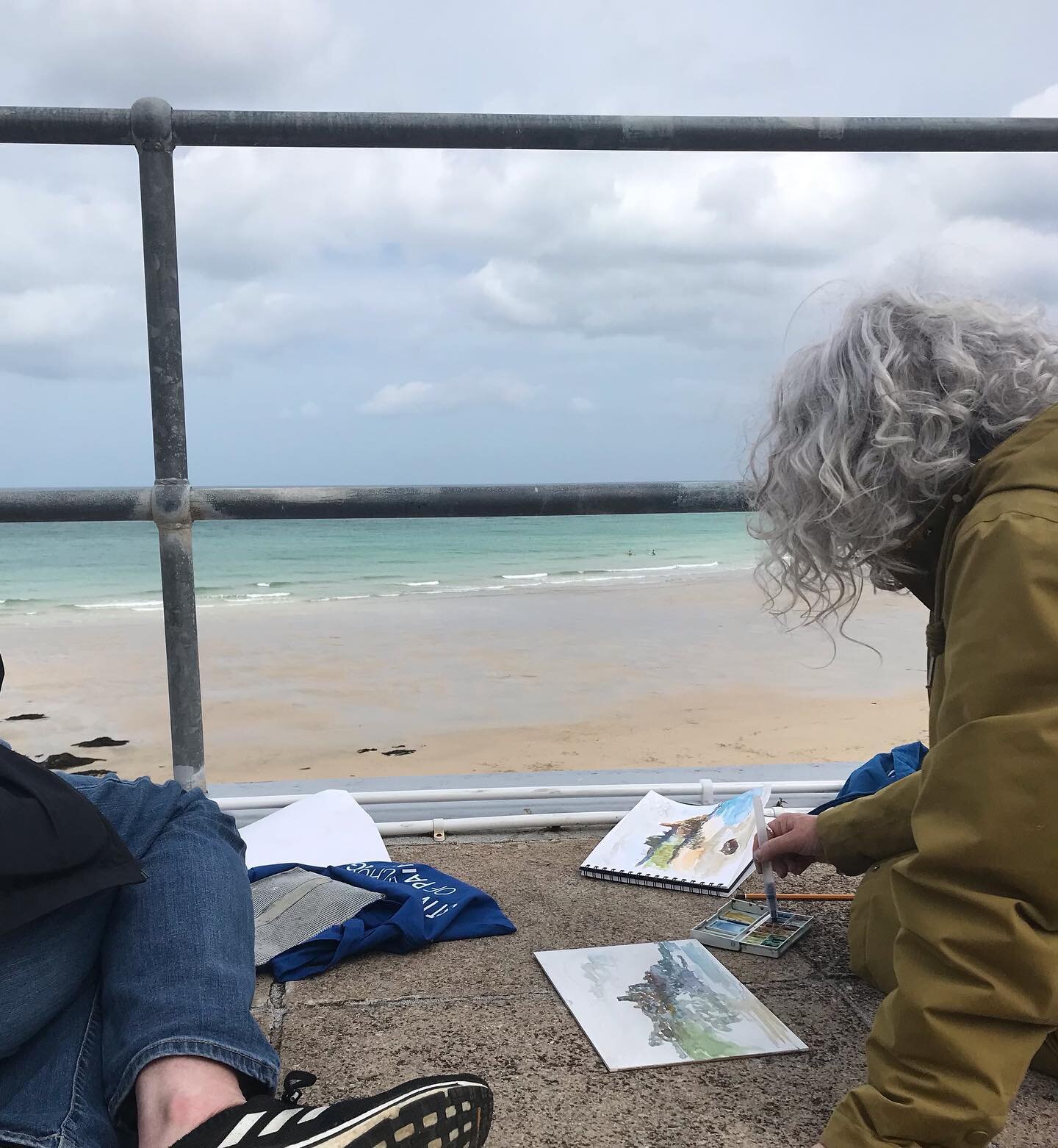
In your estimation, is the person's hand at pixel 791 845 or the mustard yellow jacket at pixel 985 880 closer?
the mustard yellow jacket at pixel 985 880

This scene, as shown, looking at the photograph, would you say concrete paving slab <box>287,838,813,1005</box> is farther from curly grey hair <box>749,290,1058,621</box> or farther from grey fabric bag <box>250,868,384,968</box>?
curly grey hair <box>749,290,1058,621</box>

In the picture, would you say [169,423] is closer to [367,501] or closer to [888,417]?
[367,501]

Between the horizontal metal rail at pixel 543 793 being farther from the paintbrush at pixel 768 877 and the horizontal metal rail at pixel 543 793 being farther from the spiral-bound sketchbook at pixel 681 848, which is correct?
the paintbrush at pixel 768 877

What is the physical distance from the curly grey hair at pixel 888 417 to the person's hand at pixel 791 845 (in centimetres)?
39

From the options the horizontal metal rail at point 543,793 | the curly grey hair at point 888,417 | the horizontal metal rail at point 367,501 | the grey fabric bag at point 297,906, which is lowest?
the horizontal metal rail at point 543,793

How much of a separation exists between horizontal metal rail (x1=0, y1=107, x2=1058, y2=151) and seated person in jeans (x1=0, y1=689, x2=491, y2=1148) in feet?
3.51

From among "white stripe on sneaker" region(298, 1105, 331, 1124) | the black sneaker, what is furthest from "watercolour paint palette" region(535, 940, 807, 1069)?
"white stripe on sneaker" region(298, 1105, 331, 1124)

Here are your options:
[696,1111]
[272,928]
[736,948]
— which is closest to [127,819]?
[272,928]

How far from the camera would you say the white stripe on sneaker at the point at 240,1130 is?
2.47 feet

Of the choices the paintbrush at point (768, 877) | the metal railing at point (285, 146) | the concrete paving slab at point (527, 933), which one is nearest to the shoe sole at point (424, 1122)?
the concrete paving slab at point (527, 933)

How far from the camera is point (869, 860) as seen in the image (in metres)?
1.26

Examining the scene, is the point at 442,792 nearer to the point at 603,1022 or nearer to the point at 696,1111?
the point at 603,1022

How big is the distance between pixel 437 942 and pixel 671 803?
61 cm

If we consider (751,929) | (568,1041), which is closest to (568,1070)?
(568,1041)
